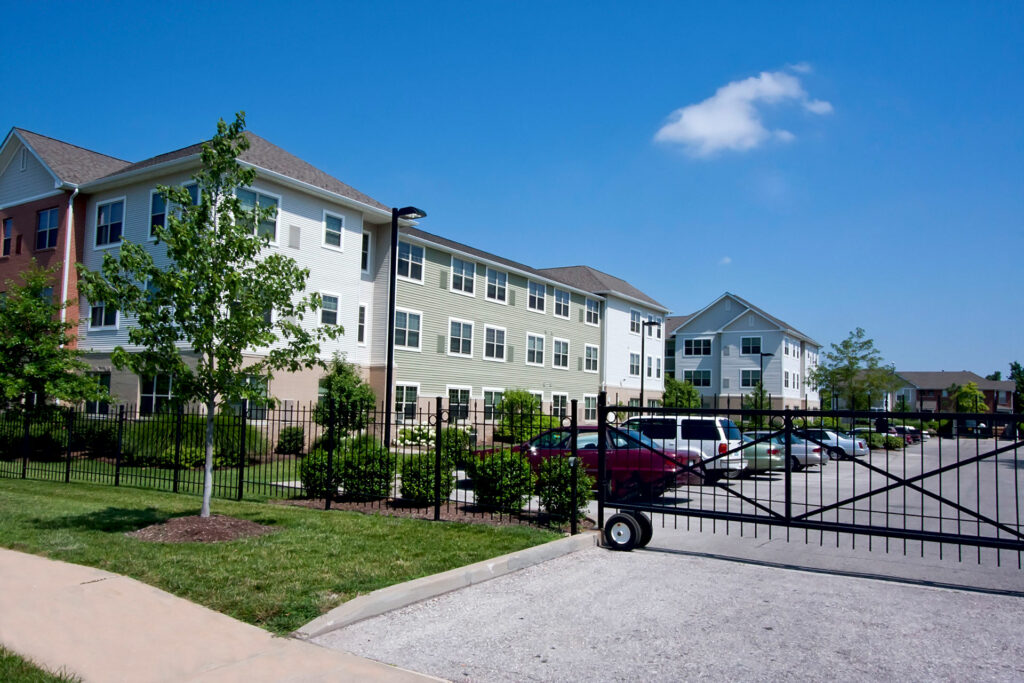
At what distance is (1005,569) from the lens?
895cm

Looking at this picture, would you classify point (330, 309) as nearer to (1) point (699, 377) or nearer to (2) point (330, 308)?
(2) point (330, 308)

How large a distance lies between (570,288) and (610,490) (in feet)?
115

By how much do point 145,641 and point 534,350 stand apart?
121 feet

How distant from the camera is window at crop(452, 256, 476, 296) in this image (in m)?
35.6

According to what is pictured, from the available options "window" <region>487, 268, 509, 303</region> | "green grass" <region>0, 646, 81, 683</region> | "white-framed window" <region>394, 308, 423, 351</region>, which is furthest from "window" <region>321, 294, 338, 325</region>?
"green grass" <region>0, 646, 81, 683</region>

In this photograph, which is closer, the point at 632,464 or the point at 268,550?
the point at 268,550

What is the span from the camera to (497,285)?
38812mm

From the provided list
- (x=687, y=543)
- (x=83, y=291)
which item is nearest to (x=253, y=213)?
(x=83, y=291)

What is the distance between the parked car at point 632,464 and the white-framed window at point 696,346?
5301 cm

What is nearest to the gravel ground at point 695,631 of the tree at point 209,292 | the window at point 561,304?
the tree at point 209,292

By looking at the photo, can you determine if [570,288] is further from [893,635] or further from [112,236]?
[893,635]

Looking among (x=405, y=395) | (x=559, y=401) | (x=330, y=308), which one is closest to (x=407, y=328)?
(x=405, y=395)

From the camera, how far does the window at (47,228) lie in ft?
94.2

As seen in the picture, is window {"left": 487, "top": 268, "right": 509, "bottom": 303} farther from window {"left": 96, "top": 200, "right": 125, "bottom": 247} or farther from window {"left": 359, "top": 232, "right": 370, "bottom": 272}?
window {"left": 96, "top": 200, "right": 125, "bottom": 247}
